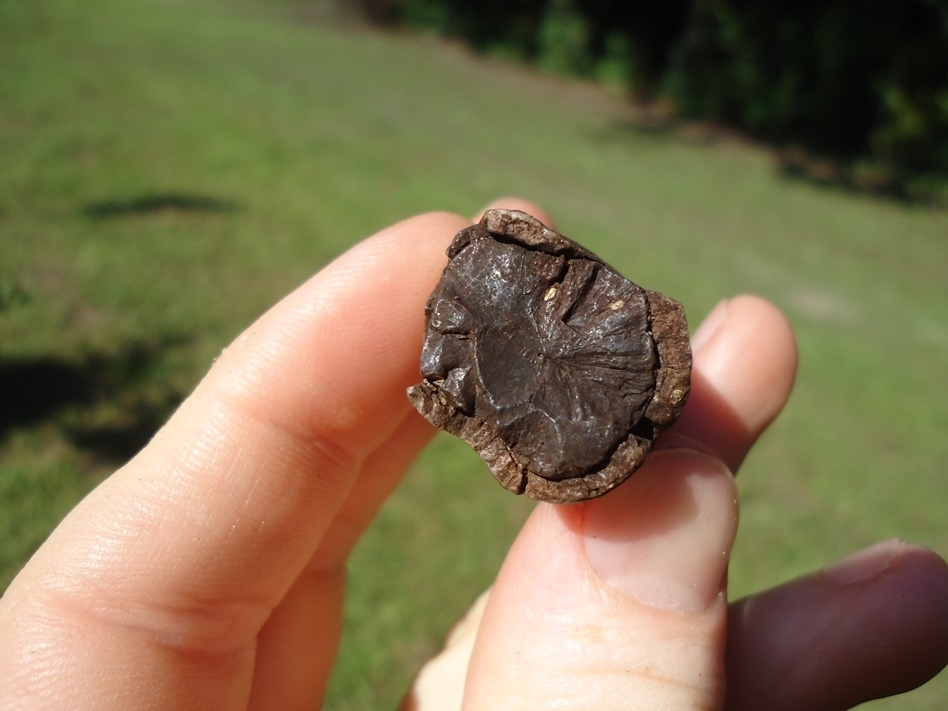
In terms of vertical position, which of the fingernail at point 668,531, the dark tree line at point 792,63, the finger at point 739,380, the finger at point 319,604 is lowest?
the finger at point 319,604

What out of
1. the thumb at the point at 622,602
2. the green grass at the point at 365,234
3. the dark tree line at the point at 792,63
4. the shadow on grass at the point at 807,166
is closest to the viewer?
the thumb at the point at 622,602

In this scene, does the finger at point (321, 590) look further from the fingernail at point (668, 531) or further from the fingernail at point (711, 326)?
the fingernail at point (668, 531)

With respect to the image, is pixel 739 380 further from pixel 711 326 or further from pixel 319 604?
pixel 319 604

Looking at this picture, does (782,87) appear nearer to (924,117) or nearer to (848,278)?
(924,117)

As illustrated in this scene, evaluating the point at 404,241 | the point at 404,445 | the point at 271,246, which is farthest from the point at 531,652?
the point at 271,246

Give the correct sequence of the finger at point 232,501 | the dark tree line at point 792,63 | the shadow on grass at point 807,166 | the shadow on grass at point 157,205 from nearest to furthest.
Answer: the finger at point 232,501
the shadow on grass at point 157,205
the dark tree line at point 792,63
the shadow on grass at point 807,166

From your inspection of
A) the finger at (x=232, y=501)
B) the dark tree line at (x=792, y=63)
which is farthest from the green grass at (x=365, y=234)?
the finger at (x=232, y=501)

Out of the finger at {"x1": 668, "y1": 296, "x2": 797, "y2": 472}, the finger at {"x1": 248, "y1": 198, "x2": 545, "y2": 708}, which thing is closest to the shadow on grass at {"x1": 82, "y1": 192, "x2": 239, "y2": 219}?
the finger at {"x1": 248, "y1": 198, "x2": 545, "y2": 708}
